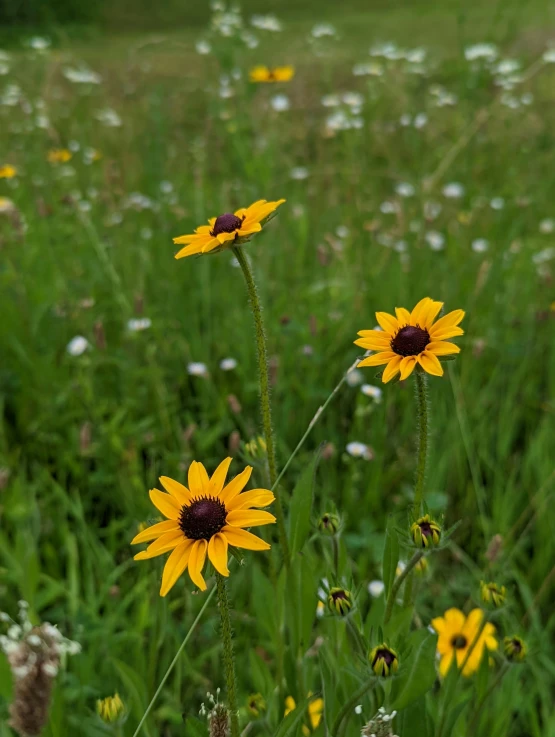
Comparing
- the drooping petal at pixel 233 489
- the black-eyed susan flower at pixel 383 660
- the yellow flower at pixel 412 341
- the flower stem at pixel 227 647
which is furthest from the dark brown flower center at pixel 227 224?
the black-eyed susan flower at pixel 383 660

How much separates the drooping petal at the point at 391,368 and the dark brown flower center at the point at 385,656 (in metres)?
0.33

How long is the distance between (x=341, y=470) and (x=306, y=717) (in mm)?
959

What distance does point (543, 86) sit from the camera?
592cm

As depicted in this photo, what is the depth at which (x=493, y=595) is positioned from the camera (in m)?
0.99

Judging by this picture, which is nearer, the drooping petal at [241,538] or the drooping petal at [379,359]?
the drooping petal at [241,538]

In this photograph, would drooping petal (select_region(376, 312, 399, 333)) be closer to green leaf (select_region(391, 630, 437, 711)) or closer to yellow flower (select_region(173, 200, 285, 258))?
yellow flower (select_region(173, 200, 285, 258))

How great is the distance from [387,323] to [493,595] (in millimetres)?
446

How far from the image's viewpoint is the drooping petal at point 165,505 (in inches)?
31.2

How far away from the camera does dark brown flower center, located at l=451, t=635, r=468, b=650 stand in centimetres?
124

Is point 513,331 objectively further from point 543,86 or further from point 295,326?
point 543,86

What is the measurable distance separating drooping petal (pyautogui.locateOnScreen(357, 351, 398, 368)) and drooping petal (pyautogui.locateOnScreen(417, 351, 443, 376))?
0.04 meters

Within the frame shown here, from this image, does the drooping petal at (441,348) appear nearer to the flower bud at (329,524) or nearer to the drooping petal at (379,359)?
the drooping petal at (379,359)

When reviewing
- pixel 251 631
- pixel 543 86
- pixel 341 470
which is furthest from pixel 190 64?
pixel 251 631

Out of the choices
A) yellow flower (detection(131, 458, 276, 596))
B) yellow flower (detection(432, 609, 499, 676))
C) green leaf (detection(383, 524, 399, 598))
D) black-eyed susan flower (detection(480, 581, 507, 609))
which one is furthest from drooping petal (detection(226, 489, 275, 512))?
yellow flower (detection(432, 609, 499, 676))
